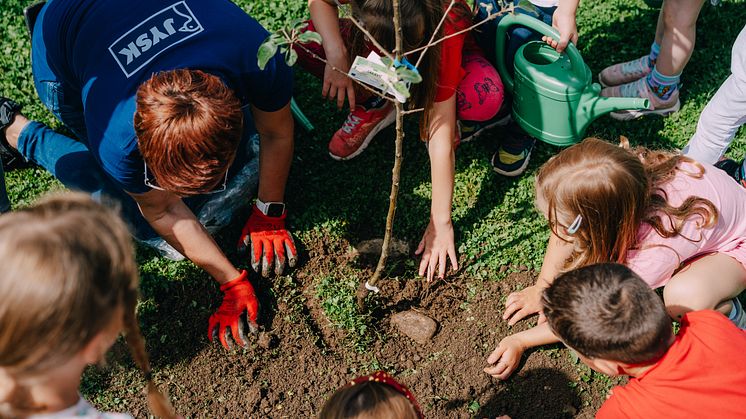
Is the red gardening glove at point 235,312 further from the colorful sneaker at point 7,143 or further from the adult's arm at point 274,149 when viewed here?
the colorful sneaker at point 7,143

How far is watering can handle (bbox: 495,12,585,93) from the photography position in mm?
2365

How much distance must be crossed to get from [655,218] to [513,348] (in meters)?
0.73

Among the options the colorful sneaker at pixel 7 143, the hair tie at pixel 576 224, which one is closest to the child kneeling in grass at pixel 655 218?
the hair tie at pixel 576 224

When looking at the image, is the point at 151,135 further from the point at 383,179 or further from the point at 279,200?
the point at 383,179

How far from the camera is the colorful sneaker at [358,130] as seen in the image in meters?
2.95

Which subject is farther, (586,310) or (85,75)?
(85,75)

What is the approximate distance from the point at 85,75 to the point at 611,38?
106 inches

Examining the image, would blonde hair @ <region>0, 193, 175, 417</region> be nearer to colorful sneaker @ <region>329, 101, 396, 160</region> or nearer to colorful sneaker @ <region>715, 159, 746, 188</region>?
colorful sneaker @ <region>329, 101, 396, 160</region>

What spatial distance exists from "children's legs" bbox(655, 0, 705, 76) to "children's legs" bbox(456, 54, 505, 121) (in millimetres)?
832

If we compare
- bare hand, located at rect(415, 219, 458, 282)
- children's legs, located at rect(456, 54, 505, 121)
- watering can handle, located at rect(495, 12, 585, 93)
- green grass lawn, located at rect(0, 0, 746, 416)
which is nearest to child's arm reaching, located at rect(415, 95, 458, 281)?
bare hand, located at rect(415, 219, 458, 282)

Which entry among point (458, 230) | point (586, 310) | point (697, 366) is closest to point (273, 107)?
point (458, 230)

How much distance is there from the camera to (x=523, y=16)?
2383mm

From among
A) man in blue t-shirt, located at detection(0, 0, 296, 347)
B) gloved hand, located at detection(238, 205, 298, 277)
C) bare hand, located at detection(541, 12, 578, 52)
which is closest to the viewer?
man in blue t-shirt, located at detection(0, 0, 296, 347)

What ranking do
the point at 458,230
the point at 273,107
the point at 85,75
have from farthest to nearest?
the point at 458,230 → the point at 273,107 → the point at 85,75
